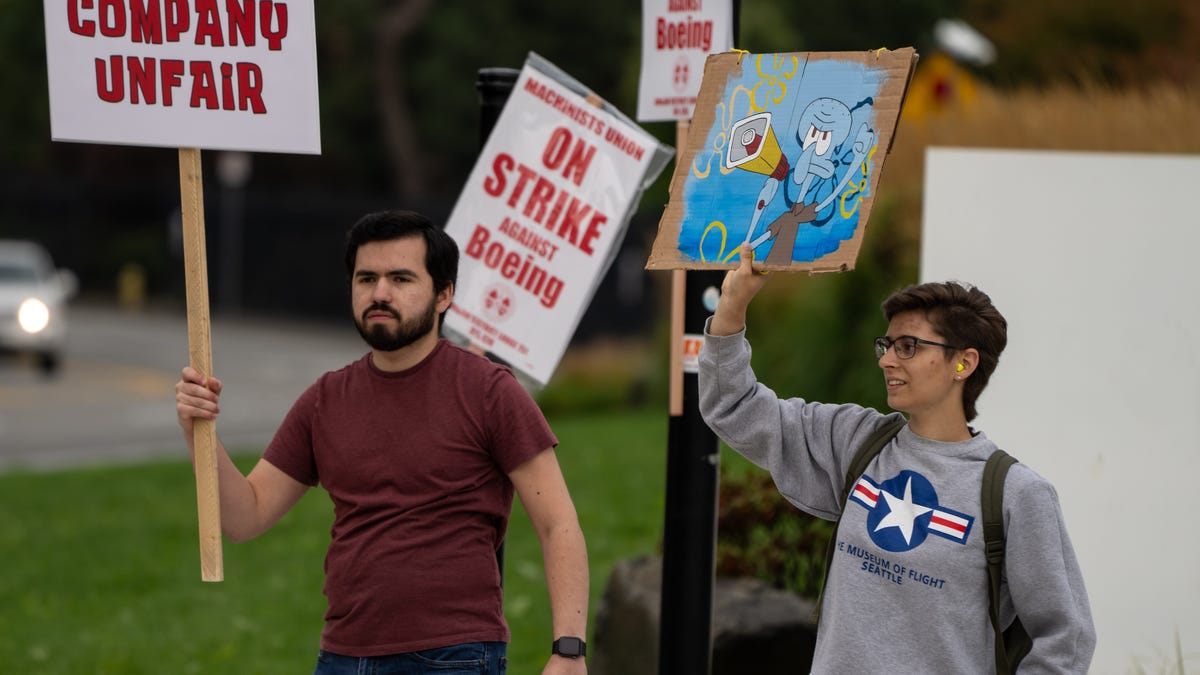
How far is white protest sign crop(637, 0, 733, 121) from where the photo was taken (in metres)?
4.98

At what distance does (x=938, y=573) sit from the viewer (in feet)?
10.4

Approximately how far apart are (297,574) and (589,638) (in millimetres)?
2620

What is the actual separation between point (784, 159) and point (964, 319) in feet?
1.98

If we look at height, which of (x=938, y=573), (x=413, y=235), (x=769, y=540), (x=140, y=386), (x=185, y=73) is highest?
(x=185, y=73)

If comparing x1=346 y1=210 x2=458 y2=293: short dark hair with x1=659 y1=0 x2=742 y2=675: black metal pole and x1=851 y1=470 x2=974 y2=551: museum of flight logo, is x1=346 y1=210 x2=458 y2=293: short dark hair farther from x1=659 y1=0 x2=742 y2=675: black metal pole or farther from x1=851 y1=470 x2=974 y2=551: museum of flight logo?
x1=659 y1=0 x2=742 y2=675: black metal pole

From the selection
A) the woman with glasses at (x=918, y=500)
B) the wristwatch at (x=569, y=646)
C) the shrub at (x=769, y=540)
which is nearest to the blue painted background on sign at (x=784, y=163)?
the woman with glasses at (x=918, y=500)

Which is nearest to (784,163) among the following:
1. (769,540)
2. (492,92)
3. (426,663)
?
(426,663)

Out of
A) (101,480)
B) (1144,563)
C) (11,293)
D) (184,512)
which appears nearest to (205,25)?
(1144,563)

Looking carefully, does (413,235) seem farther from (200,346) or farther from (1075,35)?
(1075,35)

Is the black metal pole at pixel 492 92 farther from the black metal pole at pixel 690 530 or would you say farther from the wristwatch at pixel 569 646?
the wristwatch at pixel 569 646

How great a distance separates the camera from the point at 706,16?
16.4 feet

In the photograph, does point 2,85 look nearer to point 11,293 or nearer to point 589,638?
point 11,293

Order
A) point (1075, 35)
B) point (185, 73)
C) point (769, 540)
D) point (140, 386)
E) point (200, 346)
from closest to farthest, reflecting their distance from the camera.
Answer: point (200, 346), point (185, 73), point (769, 540), point (140, 386), point (1075, 35)

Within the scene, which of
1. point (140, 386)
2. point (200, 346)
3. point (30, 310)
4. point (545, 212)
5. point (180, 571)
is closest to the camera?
point (200, 346)
